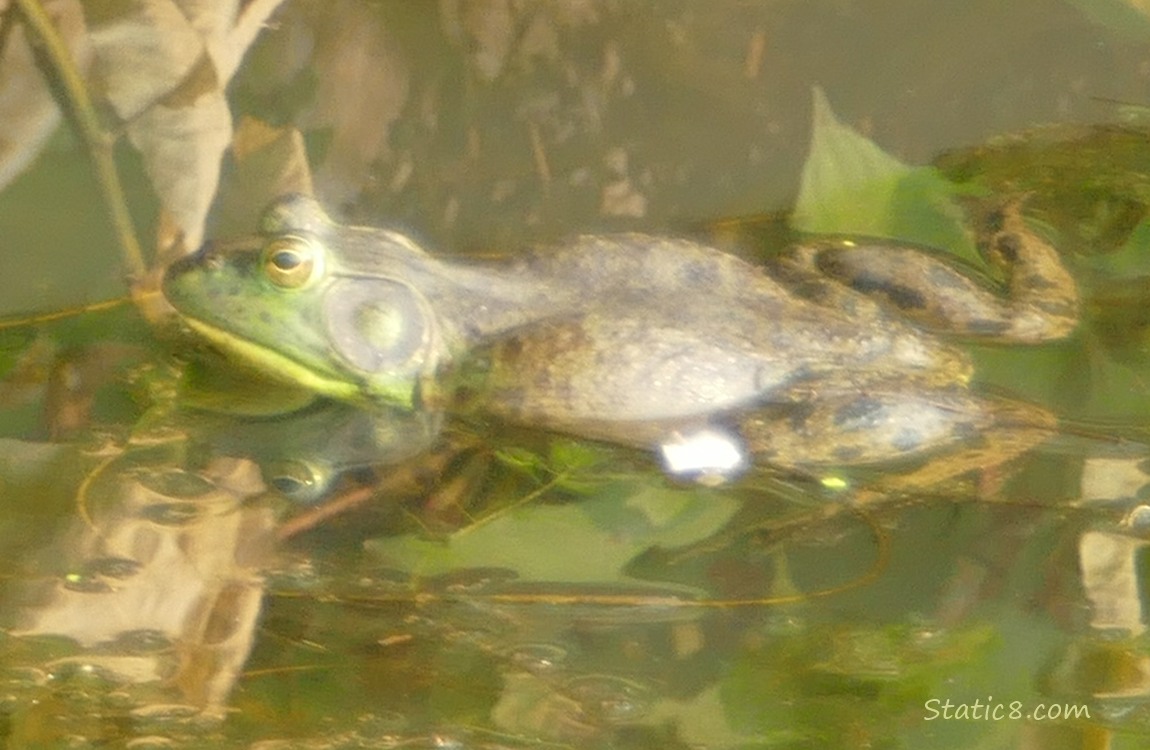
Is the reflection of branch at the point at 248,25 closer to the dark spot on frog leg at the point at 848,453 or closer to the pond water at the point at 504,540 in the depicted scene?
the pond water at the point at 504,540

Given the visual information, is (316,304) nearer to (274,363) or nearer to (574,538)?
(274,363)

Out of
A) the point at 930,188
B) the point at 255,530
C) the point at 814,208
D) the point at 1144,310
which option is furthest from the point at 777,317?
the point at 255,530

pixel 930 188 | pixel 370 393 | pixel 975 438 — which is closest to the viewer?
pixel 975 438

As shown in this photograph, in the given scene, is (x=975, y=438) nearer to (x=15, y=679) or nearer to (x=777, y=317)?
(x=777, y=317)

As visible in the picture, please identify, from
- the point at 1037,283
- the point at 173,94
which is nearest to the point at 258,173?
the point at 173,94

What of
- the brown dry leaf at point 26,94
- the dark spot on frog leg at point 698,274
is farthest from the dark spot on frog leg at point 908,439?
the brown dry leaf at point 26,94

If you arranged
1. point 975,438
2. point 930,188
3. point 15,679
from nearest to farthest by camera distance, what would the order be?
point 15,679 → point 975,438 → point 930,188
